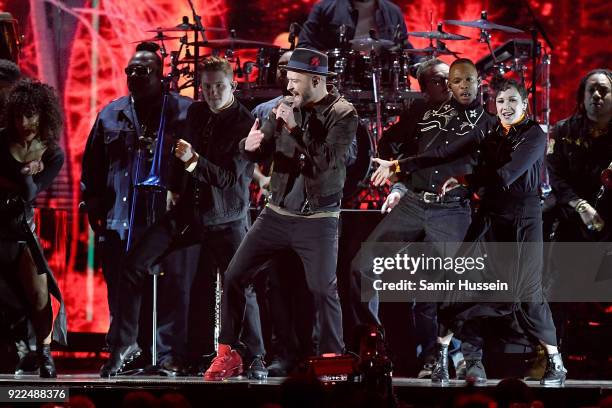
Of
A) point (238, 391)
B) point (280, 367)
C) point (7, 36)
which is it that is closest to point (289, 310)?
point (280, 367)

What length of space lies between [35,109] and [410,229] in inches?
110

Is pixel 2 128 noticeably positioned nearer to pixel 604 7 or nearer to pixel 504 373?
pixel 504 373

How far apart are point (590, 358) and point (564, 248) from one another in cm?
88

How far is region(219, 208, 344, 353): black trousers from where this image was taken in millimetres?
7828

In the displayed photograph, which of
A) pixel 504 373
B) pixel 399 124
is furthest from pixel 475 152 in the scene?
pixel 504 373

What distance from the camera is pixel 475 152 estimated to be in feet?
27.8

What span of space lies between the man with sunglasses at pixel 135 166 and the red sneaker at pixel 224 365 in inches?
30.0

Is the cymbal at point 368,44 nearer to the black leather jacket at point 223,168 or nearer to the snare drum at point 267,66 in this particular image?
the snare drum at point 267,66

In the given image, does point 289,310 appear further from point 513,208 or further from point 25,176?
point 25,176

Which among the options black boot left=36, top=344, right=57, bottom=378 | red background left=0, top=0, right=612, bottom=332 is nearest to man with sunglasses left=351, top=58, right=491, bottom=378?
black boot left=36, top=344, right=57, bottom=378

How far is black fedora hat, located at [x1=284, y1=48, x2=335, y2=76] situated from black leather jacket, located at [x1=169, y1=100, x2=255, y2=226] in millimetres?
745

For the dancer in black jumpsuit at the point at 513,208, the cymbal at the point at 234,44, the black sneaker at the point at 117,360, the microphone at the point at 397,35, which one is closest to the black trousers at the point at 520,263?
the dancer in black jumpsuit at the point at 513,208

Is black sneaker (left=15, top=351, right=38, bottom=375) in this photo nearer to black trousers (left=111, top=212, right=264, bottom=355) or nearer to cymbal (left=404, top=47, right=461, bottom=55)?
black trousers (left=111, top=212, right=264, bottom=355)

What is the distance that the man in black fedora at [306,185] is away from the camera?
7.82 meters
